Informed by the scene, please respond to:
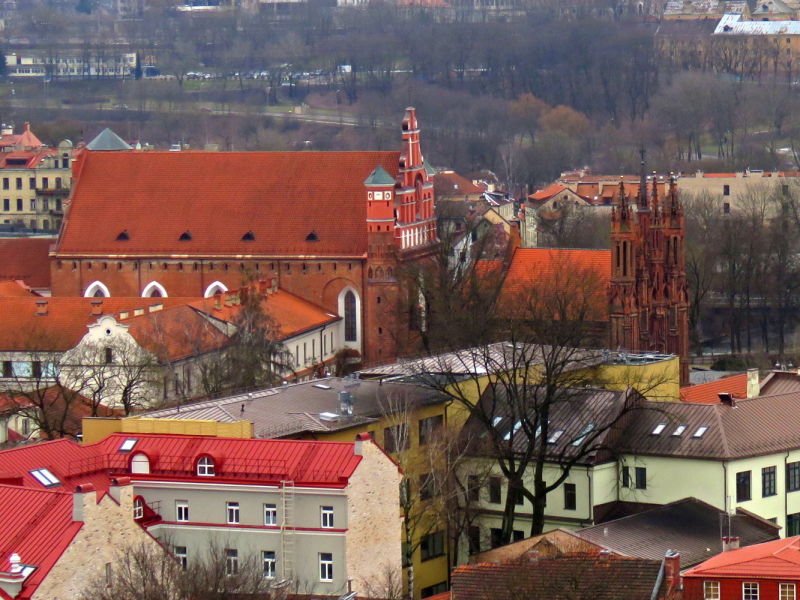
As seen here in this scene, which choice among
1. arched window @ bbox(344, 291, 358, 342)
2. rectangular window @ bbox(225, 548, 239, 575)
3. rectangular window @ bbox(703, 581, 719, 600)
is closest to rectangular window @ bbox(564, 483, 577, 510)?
rectangular window @ bbox(225, 548, 239, 575)

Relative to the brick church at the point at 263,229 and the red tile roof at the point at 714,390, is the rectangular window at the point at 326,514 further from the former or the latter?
the brick church at the point at 263,229

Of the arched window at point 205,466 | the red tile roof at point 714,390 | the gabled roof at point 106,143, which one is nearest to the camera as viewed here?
the arched window at point 205,466

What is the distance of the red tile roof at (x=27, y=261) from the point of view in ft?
302

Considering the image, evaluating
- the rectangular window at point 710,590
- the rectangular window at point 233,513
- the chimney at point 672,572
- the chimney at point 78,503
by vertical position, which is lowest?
the rectangular window at point 710,590

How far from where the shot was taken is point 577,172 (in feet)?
499

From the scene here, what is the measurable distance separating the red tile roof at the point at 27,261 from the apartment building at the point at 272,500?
1705 inches

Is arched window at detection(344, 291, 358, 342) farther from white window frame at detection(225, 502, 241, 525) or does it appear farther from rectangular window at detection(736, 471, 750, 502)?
white window frame at detection(225, 502, 241, 525)

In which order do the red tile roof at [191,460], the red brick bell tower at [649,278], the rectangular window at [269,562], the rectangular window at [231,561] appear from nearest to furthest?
the rectangular window at [231,561] < the rectangular window at [269,562] < the red tile roof at [191,460] < the red brick bell tower at [649,278]

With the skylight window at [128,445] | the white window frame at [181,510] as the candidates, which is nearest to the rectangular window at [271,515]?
the white window frame at [181,510]

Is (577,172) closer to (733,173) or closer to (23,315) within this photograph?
(733,173)

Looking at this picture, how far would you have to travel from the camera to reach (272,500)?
47562 mm

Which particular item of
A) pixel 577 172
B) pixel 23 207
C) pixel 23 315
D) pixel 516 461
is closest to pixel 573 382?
pixel 516 461

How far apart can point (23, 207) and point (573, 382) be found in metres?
77.2

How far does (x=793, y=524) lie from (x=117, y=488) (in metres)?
17.4
